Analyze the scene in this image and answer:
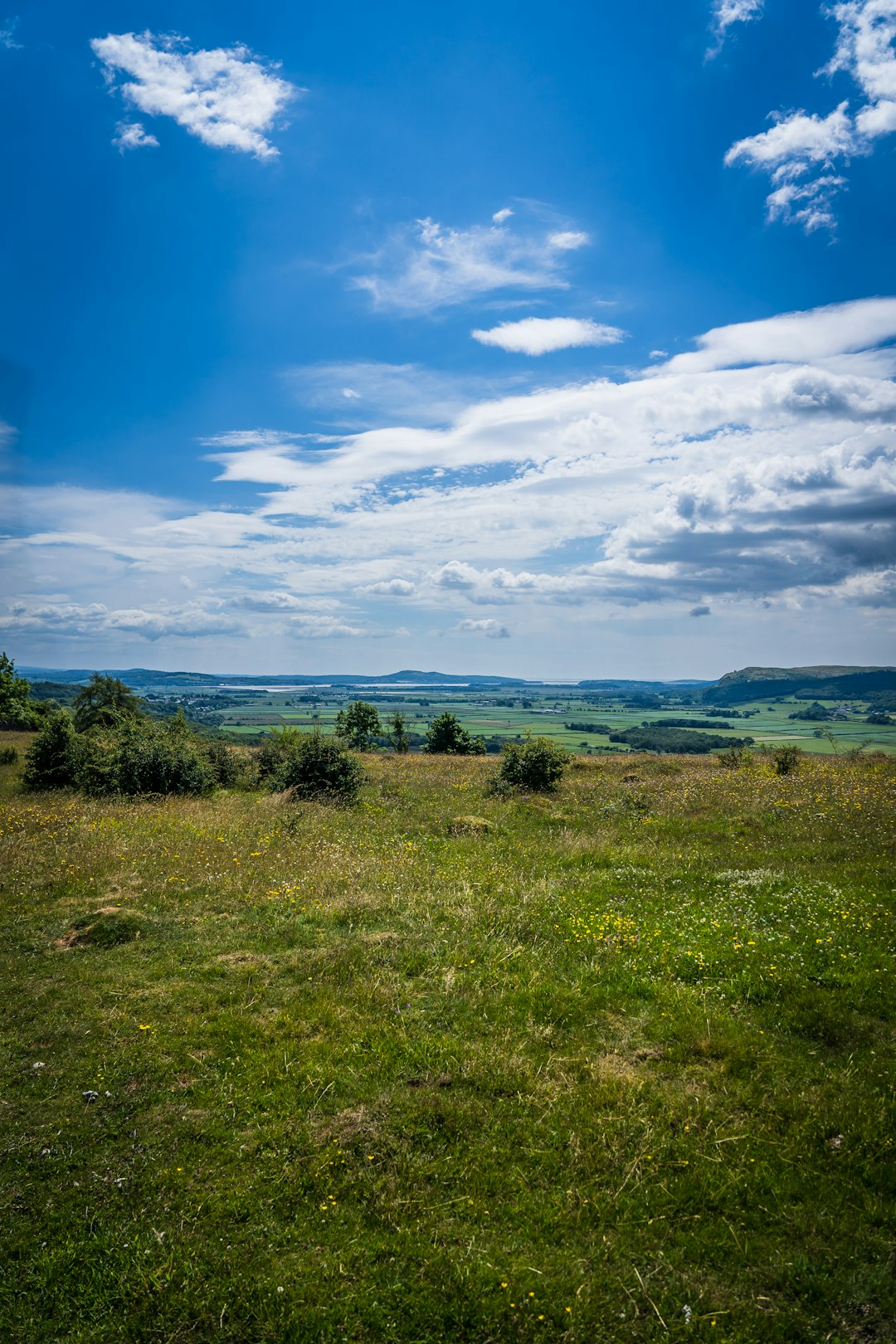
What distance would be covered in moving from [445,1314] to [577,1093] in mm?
2768

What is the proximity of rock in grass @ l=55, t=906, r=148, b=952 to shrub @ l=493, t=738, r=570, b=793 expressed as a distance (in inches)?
700

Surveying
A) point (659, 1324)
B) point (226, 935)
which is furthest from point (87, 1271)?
point (226, 935)

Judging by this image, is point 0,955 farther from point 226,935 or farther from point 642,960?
point 642,960

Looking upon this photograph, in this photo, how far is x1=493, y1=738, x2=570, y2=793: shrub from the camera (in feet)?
92.2

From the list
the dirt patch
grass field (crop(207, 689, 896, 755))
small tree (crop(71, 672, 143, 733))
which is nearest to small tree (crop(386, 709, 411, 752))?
grass field (crop(207, 689, 896, 755))

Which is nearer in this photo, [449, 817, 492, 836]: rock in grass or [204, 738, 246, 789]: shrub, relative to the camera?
[449, 817, 492, 836]: rock in grass

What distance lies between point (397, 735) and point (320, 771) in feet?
92.1

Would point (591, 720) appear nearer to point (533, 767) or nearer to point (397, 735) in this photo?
point (397, 735)

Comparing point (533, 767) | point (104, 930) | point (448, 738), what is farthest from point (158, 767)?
point (448, 738)

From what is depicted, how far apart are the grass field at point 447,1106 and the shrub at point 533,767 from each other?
43.2ft

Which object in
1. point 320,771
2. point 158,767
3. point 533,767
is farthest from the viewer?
point 533,767

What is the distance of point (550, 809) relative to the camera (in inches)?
922

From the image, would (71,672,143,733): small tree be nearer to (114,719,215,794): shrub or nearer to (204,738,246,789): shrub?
(204,738,246,789): shrub

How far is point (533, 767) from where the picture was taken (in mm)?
28125
